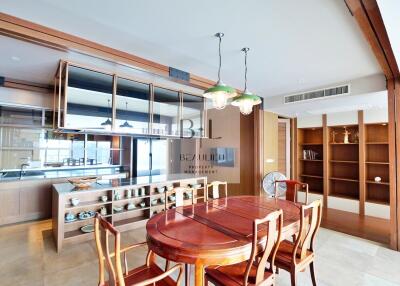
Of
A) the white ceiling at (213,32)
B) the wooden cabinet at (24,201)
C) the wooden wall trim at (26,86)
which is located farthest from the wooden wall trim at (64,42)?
the wooden cabinet at (24,201)

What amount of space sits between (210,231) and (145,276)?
0.58 m

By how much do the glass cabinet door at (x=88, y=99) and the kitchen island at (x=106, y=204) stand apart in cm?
95

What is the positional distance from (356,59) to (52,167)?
571 cm

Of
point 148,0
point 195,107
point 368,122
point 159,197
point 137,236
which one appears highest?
point 148,0

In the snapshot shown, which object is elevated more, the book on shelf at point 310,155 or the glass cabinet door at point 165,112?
the glass cabinet door at point 165,112

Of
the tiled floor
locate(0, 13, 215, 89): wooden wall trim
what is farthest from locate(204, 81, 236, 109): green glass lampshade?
the tiled floor

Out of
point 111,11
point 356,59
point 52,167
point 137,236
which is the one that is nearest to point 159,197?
point 137,236

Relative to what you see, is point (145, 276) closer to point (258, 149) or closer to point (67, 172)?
point (258, 149)

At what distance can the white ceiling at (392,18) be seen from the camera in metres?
1.59

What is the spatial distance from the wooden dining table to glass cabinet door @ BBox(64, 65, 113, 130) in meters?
2.02

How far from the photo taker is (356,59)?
2.74 metres

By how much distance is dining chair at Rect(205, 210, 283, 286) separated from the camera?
57.5 inches

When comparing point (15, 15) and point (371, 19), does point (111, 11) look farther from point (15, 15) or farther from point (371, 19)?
point (371, 19)

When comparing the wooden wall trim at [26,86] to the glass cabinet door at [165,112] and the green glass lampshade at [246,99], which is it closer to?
the glass cabinet door at [165,112]
